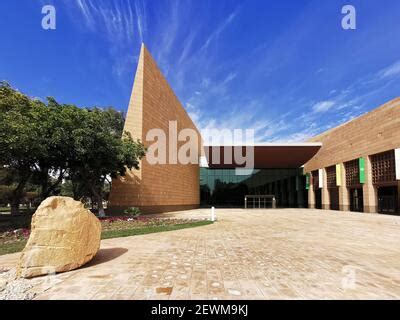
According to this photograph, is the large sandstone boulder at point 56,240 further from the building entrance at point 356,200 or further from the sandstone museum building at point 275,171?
the building entrance at point 356,200

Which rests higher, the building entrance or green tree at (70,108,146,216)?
green tree at (70,108,146,216)

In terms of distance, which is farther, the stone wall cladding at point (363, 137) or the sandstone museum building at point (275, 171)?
the stone wall cladding at point (363, 137)

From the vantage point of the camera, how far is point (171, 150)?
3045 cm

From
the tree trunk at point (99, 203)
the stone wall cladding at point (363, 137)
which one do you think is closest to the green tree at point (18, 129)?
the tree trunk at point (99, 203)

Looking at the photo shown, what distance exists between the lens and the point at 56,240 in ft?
18.6

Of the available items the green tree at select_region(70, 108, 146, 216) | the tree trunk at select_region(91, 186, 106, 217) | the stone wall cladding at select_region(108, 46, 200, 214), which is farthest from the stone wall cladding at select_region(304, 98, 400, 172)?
the tree trunk at select_region(91, 186, 106, 217)

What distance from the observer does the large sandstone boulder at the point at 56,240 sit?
5484 millimetres

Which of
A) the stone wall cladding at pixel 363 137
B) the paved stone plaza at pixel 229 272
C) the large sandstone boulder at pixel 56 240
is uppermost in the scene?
the stone wall cladding at pixel 363 137

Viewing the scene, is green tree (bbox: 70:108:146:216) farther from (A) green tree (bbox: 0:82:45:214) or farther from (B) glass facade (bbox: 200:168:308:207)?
(B) glass facade (bbox: 200:168:308:207)

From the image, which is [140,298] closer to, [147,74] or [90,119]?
[90,119]

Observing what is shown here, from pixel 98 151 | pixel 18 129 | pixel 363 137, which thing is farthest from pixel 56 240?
pixel 363 137

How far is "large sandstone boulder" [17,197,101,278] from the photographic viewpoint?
5484 mm

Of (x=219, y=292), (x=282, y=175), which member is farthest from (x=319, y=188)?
(x=219, y=292)

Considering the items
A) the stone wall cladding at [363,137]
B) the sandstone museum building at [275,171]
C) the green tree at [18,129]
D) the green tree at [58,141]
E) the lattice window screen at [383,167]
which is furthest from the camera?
the lattice window screen at [383,167]
